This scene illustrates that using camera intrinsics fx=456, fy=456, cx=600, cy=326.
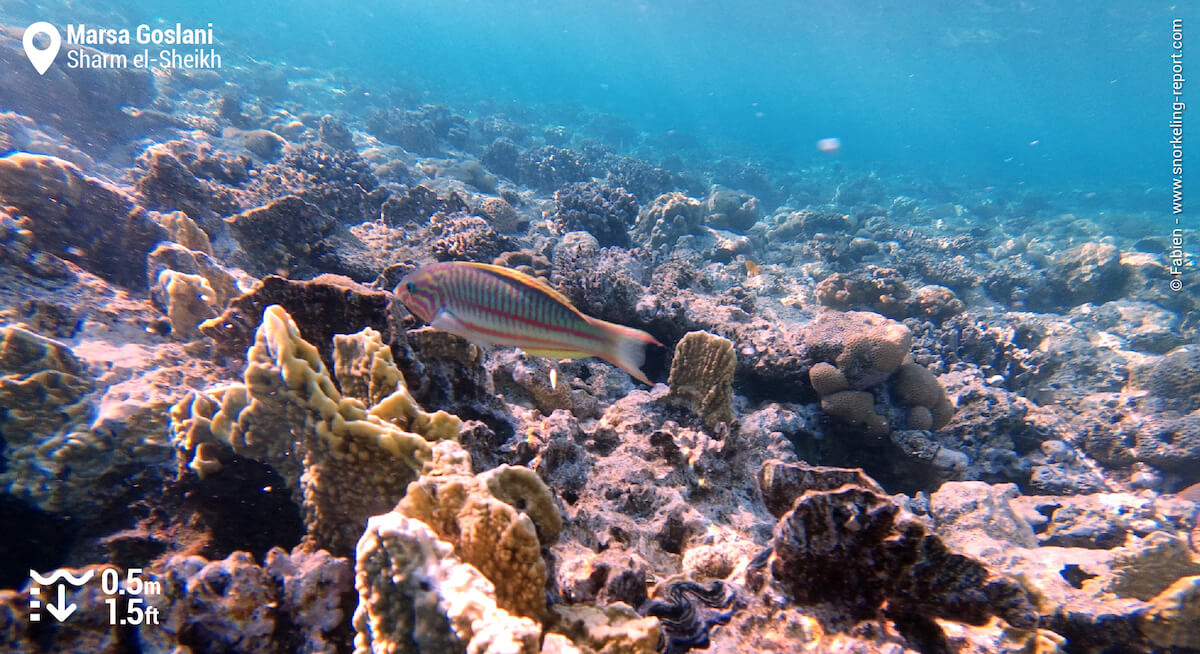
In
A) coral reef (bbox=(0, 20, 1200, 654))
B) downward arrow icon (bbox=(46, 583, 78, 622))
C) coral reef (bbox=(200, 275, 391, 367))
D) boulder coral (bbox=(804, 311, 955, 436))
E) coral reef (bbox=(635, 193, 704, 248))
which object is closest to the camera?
downward arrow icon (bbox=(46, 583, 78, 622))

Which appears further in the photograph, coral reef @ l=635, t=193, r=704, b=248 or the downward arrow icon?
coral reef @ l=635, t=193, r=704, b=248

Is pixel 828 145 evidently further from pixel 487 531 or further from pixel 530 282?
pixel 487 531

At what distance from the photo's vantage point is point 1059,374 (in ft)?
27.0

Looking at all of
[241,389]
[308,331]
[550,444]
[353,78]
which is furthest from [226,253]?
[353,78]

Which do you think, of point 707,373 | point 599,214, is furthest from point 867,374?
point 599,214

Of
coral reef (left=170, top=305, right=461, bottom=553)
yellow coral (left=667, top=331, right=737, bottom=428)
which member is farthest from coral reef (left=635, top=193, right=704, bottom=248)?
coral reef (left=170, top=305, right=461, bottom=553)

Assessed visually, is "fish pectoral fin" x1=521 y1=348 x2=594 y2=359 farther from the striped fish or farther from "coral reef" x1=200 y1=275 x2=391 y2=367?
"coral reef" x1=200 y1=275 x2=391 y2=367

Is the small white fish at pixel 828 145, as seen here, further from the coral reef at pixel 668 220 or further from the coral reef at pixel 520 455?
the coral reef at pixel 520 455

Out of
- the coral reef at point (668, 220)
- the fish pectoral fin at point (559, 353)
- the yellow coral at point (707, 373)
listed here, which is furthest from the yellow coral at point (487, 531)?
the coral reef at point (668, 220)

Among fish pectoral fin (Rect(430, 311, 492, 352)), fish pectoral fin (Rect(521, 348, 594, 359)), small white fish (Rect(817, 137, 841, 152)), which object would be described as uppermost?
small white fish (Rect(817, 137, 841, 152))

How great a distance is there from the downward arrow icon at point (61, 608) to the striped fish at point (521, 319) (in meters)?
1.58

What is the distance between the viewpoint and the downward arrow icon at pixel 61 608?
5.16ft

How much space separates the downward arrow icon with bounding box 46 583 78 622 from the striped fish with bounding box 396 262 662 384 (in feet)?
5.17

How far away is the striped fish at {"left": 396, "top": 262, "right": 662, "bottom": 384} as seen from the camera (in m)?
2.22
